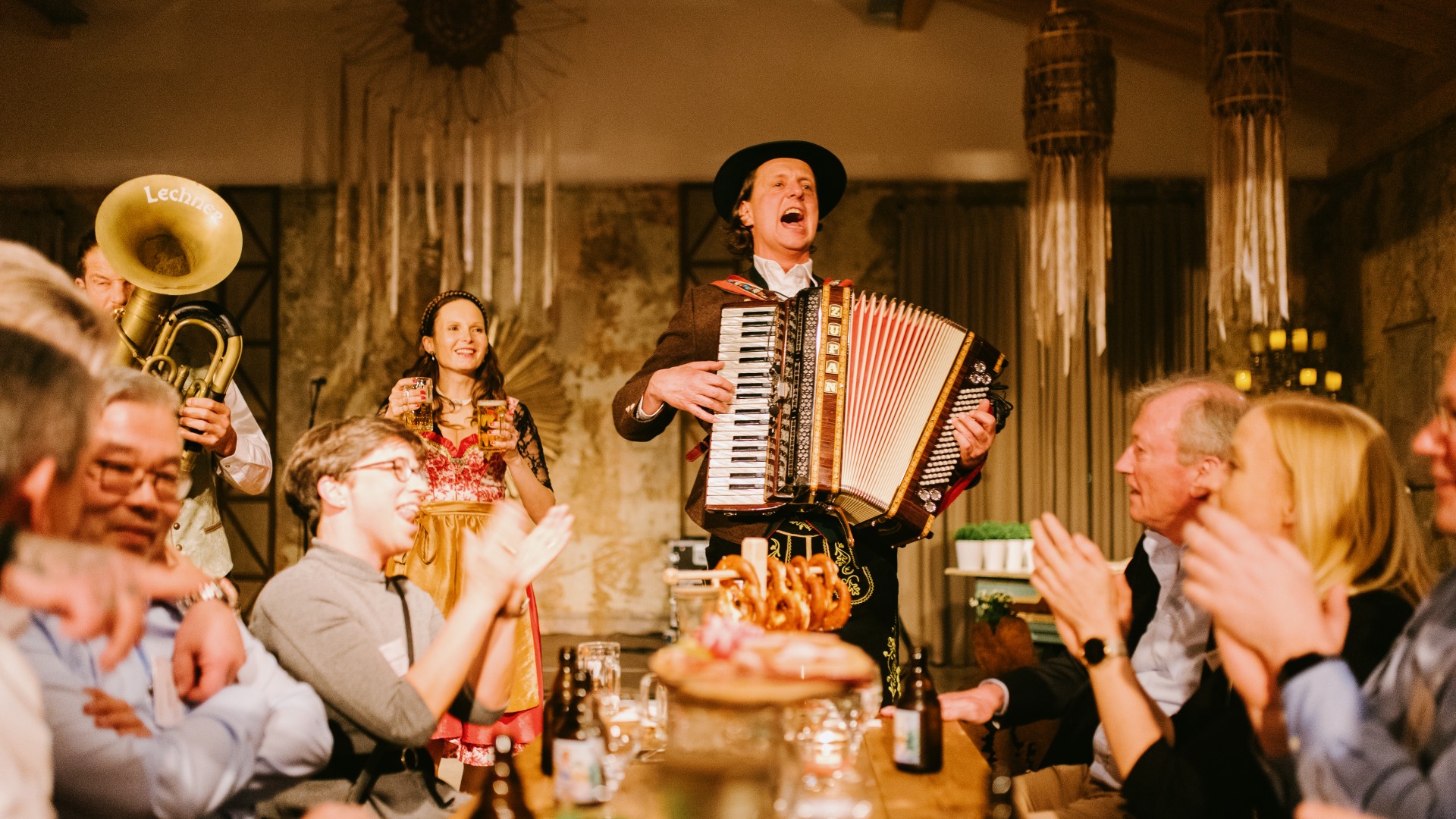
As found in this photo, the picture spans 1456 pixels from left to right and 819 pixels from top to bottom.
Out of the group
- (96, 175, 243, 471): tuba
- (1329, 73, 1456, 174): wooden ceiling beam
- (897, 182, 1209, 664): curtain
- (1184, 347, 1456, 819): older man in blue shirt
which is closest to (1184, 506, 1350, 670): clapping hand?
(1184, 347, 1456, 819): older man in blue shirt

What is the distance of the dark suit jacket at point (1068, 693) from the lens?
2256 millimetres

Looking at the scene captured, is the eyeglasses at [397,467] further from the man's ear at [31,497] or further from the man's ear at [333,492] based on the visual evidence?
the man's ear at [31,497]

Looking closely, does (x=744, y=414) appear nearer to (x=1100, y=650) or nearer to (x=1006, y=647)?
(x=1006, y=647)

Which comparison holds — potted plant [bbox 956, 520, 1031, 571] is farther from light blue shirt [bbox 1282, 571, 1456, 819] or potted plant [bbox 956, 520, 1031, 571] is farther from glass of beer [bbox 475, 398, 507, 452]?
light blue shirt [bbox 1282, 571, 1456, 819]

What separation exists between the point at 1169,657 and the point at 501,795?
1.31m

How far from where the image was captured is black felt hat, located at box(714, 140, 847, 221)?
3.11 meters

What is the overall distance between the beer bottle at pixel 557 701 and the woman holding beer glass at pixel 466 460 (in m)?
1.68

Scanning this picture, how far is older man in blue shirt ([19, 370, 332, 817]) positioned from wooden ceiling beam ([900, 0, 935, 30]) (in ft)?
22.2

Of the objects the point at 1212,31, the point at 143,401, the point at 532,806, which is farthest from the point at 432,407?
the point at 1212,31

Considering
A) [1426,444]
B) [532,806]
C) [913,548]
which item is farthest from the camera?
[913,548]

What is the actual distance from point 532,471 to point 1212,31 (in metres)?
3.07

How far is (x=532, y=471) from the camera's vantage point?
3641 mm

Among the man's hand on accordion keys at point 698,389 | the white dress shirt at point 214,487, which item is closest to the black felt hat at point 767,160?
the man's hand on accordion keys at point 698,389

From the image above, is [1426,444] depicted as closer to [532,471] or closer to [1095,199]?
[532,471]
